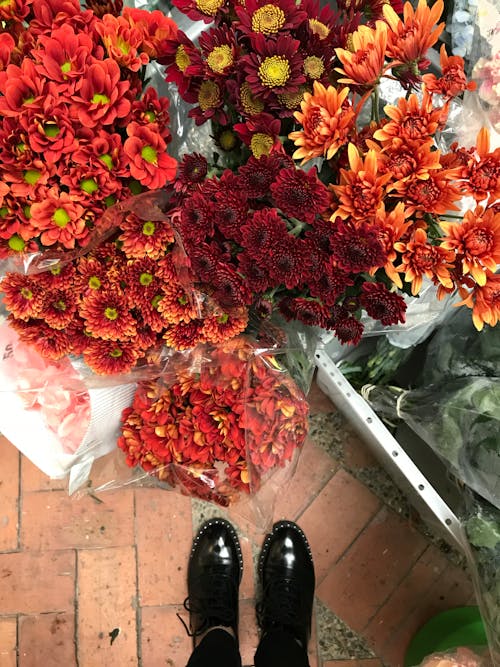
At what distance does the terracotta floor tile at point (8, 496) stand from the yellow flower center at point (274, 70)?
130cm

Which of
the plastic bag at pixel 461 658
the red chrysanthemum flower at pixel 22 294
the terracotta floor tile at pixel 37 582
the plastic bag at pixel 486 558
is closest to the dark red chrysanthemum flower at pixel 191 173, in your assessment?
the red chrysanthemum flower at pixel 22 294

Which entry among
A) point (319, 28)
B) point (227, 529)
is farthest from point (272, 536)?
point (319, 28)

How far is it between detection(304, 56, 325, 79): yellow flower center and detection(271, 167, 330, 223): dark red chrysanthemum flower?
118 millimetres

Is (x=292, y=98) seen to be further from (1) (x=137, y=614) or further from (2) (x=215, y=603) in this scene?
(1) (x=137, y=614)

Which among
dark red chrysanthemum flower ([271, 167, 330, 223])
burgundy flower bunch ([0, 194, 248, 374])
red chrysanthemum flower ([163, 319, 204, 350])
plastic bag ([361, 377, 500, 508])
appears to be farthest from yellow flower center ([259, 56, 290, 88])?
plastic bag ([361, 377, 500, 508])

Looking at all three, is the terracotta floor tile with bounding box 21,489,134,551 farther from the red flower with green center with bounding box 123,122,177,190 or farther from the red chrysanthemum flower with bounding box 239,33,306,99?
the red chrysanthemum flower with bounding box 239,33,306,99

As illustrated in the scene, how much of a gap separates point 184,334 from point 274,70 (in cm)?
34

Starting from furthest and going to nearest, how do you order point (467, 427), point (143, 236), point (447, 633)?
point (447, 633) < point (467, 427) < point (143, 236)

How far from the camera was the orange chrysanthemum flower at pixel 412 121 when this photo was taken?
24.0 inches

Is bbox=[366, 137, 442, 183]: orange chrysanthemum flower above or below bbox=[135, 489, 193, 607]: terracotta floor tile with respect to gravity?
above

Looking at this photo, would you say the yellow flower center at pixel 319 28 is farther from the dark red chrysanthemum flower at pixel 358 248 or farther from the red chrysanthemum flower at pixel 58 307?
the red chrysanthemum flower at pixel 58 307

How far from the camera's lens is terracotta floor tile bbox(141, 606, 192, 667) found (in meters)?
1.46

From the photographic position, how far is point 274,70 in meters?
0.62

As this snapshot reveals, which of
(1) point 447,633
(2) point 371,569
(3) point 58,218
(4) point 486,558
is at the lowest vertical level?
(2) point 371,569
